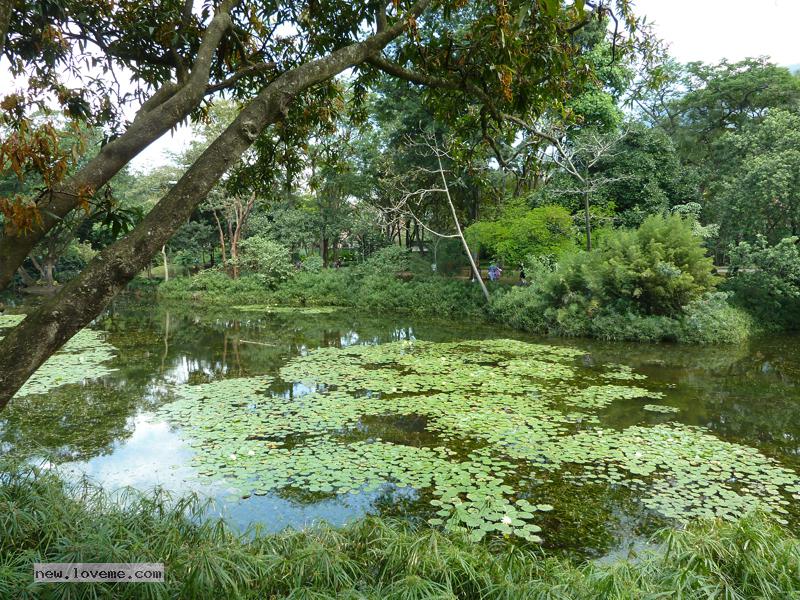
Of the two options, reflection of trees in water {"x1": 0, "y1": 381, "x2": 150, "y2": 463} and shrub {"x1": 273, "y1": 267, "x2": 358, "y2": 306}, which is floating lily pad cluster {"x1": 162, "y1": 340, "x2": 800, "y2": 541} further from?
shrub {"x1": 273, "y1": 267, "x2": 358, "y2": 306}

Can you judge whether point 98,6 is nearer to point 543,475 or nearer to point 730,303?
point 543,475

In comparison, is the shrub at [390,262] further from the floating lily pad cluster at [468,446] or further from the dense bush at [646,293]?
the floating lily pad cluster at [468,446]

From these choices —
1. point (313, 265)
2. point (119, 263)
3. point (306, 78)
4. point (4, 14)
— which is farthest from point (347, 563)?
point (313, 265)

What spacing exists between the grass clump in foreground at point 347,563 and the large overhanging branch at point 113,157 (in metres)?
1.30

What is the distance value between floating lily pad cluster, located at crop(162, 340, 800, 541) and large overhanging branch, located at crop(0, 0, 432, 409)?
2707 millimetres

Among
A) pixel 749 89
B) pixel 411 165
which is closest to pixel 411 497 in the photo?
pixel 411 165

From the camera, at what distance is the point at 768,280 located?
12.5 meters

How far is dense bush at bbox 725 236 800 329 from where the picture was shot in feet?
39.8

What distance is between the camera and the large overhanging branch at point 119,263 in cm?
173

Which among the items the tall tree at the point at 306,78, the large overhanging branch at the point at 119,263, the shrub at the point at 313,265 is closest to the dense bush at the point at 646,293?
the tall tree at the point at 306,78

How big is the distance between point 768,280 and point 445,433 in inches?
421

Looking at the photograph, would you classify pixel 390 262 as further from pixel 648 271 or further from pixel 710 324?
pixel 710 324

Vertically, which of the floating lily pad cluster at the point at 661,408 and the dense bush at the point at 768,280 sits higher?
the dense bush at the point at 768,280

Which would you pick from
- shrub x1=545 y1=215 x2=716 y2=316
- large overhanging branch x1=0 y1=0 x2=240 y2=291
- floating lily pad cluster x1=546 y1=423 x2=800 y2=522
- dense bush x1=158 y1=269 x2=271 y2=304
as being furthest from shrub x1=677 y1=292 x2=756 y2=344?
dense bush x1=158 y1=269 x2=271 y2=304
